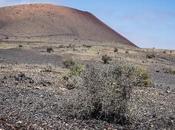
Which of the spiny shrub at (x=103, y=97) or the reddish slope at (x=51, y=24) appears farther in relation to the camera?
the reddish slope at (x=51, y=24)

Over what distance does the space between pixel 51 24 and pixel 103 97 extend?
349 feet

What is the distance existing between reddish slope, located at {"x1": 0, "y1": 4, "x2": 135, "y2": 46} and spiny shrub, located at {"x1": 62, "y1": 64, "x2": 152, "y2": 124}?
305 ft

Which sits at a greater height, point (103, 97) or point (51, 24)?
point (51, 24)

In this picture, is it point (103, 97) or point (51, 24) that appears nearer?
point (103, 97)

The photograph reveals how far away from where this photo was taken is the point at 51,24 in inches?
4776

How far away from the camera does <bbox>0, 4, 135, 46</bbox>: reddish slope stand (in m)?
115

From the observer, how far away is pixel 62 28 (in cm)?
12050

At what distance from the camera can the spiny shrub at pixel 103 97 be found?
1548cm

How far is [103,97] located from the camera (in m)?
15.8

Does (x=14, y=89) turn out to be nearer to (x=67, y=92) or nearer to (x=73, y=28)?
(x=67, y=92)

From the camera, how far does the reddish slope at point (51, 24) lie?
115 metres

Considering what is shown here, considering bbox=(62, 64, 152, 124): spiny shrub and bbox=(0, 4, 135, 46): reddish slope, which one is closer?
bbox=(62, 64, 152, 124): spiny shrub

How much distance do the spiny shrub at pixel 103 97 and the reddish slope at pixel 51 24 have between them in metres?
93.1

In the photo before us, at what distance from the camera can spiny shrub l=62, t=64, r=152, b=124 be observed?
15484mm
